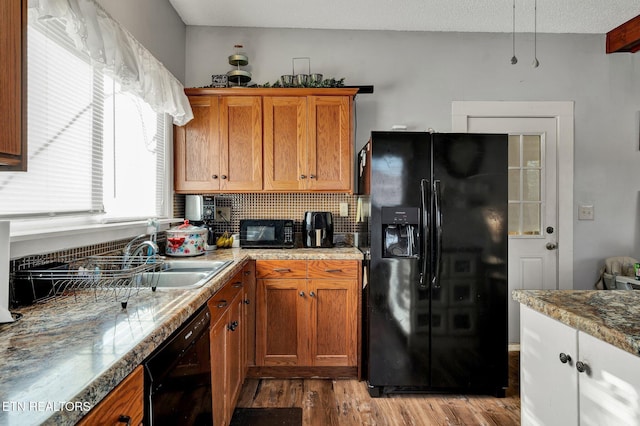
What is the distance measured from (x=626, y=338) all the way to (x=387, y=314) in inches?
59.2

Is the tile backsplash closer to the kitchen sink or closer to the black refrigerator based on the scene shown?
the black refrigerator

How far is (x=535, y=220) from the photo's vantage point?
2.97 metres

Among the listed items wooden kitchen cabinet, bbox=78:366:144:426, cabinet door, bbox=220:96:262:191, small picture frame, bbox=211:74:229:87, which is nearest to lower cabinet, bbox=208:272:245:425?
wooden kitchen cabinet, bbox=78:366:144:426

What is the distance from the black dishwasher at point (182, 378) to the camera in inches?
36.4

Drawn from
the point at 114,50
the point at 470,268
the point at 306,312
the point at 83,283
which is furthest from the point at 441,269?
the point at 114,50

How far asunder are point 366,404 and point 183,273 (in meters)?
1.40

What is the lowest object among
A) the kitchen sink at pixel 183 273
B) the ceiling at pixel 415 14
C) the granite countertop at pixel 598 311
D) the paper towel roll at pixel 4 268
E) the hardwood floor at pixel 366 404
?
the hardwood floor at pixel 366 404

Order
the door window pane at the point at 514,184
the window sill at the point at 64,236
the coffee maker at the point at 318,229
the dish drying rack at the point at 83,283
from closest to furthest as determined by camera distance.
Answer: the dish drying rack at the point at 83,283, the window sill at the point at 64,236, the coffee maker at the point at 318,229, the door window pane at the point at 514,184

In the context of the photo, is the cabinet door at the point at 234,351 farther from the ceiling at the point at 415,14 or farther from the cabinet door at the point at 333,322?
the ceiling at the point at 415,14

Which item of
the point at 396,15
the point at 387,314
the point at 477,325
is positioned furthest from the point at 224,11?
the point at 477,325

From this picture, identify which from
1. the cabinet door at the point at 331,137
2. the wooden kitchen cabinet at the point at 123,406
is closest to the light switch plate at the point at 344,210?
the cabinet door at the point at 331,137

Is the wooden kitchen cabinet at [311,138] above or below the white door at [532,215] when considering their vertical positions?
above

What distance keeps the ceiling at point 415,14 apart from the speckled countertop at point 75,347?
236 centimetres

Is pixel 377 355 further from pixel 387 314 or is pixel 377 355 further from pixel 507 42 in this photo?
pixel 507 42
